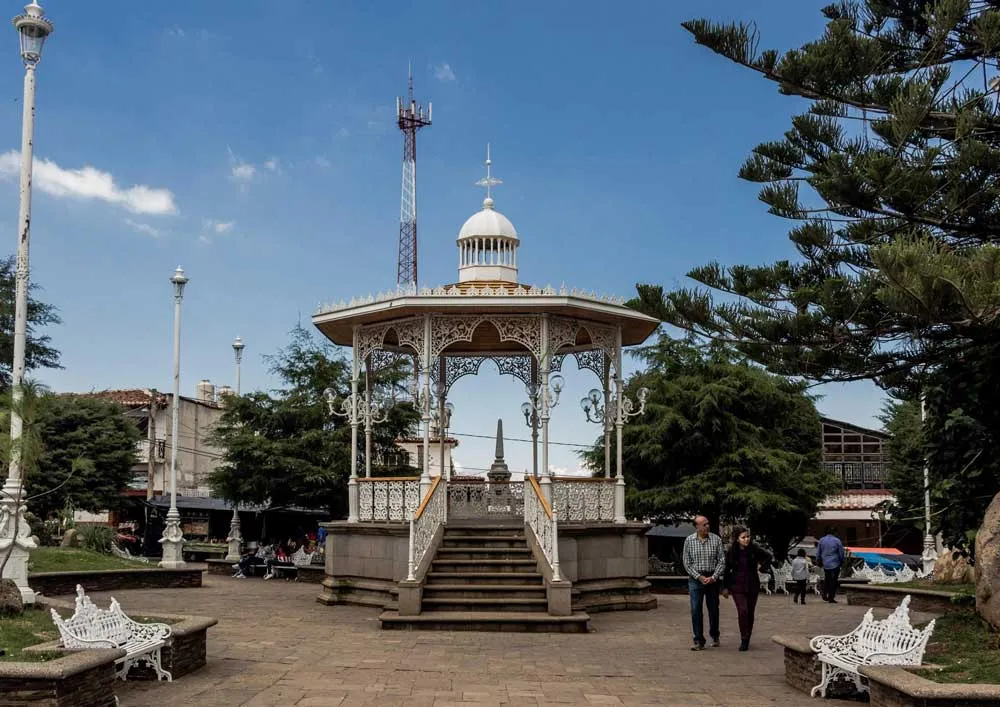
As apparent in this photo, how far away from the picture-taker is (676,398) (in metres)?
24.7

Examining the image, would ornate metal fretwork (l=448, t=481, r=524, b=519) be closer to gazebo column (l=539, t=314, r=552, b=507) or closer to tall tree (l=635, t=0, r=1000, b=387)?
gazebo column (l=539, t=314, r=552, b=507)

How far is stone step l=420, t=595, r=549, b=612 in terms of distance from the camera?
13555 mm

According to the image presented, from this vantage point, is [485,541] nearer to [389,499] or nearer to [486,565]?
[486,565]

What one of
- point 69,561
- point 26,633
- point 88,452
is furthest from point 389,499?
point 88,452

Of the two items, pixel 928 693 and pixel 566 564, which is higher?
pixel 566 564

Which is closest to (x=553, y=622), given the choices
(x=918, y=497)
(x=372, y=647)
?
(x=372, y=647)

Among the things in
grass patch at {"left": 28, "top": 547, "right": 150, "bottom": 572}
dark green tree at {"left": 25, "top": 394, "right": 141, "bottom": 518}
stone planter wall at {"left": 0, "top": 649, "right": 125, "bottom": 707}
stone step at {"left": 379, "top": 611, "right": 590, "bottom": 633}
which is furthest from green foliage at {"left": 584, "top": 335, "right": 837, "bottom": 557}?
stone planter wall at {"left": 0, "top": 649, "right": 125, "bottom": 707}

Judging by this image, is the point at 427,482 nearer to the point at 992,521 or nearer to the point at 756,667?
the point at 756,667

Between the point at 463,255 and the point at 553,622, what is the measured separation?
6731 mm

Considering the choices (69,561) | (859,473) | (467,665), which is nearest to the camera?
(467,665)

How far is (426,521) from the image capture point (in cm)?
1458

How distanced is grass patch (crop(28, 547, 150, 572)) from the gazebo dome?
Answer: 8.84 m

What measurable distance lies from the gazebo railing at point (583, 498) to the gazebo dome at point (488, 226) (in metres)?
4.16

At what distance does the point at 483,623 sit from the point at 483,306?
475 centimetres
